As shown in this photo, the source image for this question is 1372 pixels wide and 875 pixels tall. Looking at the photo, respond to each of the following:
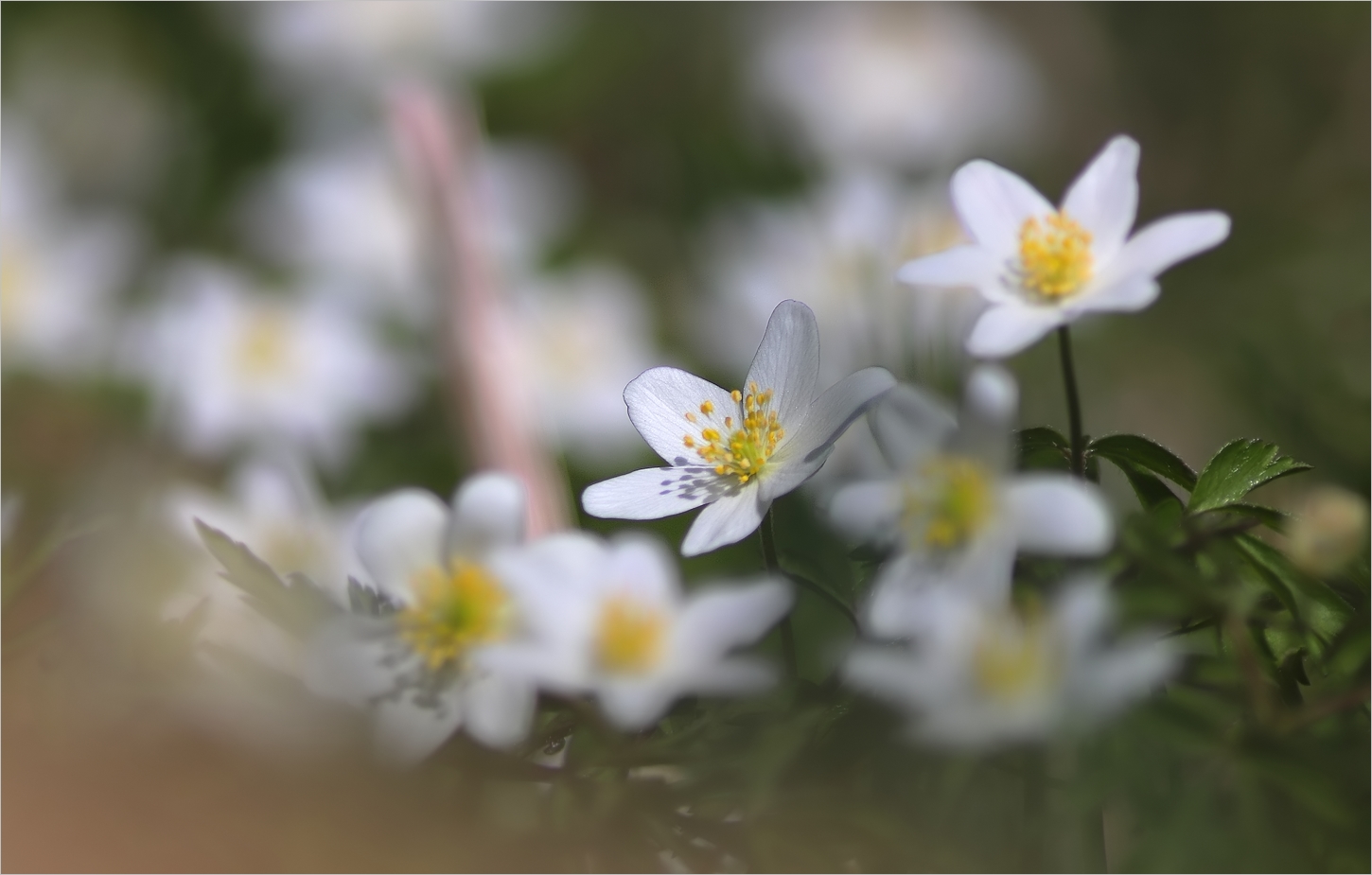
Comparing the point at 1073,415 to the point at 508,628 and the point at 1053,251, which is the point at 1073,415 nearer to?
the point at 1053,251

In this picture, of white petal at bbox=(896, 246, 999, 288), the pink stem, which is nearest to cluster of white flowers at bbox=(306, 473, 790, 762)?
white petal at bbox=(896, 246, 999, 288)

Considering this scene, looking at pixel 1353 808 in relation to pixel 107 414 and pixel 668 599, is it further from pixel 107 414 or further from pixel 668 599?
pixel 107 414

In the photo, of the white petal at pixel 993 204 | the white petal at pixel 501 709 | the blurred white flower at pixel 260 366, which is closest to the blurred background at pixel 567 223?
the blurred white flower at pixel 260 366

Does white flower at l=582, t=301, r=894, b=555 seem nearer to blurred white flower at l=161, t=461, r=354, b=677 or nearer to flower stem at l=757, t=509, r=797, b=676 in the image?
flower stem at l=757, t=509, r=797, b=676

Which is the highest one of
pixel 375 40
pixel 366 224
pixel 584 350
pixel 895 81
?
pixel 895 81

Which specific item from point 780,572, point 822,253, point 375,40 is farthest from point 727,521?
point 375,40
